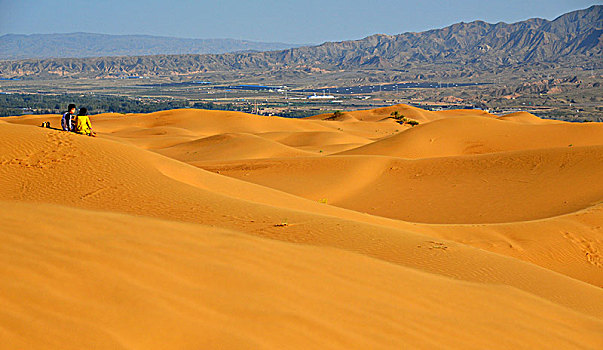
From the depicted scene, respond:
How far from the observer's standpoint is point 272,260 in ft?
22.6

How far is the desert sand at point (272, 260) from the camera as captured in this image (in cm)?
478

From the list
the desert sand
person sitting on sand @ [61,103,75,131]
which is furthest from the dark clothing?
the desert sand

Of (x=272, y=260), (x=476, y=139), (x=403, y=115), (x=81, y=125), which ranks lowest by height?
(x=403, y=115)

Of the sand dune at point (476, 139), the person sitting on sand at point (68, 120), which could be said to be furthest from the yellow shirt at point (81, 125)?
the sand dune at point (476, 139)

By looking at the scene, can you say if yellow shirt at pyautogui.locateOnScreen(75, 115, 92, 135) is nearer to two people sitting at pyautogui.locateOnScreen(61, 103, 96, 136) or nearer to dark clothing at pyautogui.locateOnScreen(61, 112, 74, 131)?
two people sitting at pyautogui.locateOnScreen(61, 103, 96, 136)

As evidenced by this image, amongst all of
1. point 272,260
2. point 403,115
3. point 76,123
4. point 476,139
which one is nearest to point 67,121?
point 76,123

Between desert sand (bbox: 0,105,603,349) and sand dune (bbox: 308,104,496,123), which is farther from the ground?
desert sand (bbox: 0,105,603,349)

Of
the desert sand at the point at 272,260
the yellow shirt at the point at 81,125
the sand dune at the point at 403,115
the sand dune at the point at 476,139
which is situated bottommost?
the sand dune at the point at 403,115

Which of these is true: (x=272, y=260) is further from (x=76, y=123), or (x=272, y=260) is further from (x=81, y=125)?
(x=76, y=123)

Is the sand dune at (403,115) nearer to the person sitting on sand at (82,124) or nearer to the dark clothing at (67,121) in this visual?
the person sitting on sand at (82,124)

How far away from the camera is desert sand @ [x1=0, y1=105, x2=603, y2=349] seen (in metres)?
4.78

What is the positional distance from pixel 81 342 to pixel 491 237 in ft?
33.5

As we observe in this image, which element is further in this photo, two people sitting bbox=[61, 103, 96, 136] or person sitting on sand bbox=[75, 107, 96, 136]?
person sitting on sand bbox=[75, 107, 96, 136]

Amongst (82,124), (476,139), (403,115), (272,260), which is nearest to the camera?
(272,260)
